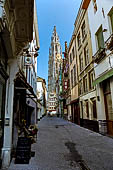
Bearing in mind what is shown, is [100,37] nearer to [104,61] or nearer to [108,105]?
[104,61]

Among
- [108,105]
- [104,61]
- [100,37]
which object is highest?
[100,37]

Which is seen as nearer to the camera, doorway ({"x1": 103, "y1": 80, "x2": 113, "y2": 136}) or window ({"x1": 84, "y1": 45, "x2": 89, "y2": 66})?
doorway ({"x1": 103, "y1": 80, "x2": 113, "y2": 136})

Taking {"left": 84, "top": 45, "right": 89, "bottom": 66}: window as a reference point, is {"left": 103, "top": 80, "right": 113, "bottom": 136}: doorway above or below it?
below

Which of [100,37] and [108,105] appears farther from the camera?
[100,37]

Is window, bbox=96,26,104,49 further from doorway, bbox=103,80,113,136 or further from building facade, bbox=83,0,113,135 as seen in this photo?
doorway, bbox=103,80,113,136

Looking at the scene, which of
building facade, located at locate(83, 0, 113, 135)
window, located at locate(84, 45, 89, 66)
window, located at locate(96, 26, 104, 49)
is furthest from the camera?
window, located at locate(84, 45, 89, 66)

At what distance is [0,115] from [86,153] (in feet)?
11.8

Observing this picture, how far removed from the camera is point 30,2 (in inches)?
129

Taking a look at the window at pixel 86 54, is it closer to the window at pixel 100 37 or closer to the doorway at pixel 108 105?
the window at pixel 100 37

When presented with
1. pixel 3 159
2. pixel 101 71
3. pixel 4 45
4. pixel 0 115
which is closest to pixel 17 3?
pixel 4 45

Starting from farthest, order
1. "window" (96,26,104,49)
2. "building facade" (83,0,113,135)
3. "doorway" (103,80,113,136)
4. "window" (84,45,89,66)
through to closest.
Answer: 1. "window" (84,45,89,66)
2. "window" (96,26,104,49)
3. "doorway" (103,80,113,136)
4. "building facade" (83,0,113,135)

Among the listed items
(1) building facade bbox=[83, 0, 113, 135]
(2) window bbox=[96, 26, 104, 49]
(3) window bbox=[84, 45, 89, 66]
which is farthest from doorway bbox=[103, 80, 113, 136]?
(3) window bbox=[84, 45, 89, 66]

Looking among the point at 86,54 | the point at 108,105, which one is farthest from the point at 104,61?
the point at 86,54

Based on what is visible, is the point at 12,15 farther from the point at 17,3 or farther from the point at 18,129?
the point at 18,129
